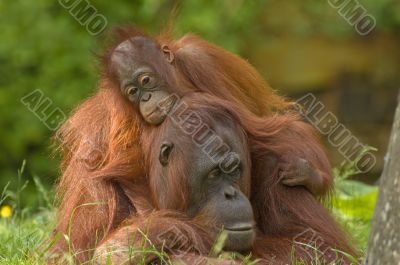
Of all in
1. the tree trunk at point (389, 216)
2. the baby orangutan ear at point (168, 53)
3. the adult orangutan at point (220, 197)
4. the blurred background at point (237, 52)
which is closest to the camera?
the tree trunk at point (389, 216)

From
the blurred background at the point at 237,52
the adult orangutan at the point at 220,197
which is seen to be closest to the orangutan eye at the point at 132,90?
the adult orangutan at the point at 220,197

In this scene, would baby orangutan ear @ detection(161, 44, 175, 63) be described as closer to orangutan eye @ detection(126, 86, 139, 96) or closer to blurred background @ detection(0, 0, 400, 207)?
orangutan eye @ detection(126, 86, 139, 96)

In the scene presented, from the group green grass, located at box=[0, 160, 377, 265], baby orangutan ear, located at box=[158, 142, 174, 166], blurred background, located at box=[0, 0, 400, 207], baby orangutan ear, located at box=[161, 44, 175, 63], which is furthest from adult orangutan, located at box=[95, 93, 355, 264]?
blurred background, located at box=[0, 0, 400, 207]

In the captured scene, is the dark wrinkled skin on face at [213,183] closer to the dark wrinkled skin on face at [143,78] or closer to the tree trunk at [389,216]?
the dark wrinkled skin on face at [143,78]

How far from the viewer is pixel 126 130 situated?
4.41 metres

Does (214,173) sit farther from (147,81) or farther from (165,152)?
(147,81)

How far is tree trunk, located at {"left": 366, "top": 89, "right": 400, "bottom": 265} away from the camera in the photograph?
3305mm

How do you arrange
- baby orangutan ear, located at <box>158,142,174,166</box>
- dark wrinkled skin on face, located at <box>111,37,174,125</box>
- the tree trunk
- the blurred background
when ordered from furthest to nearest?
the blurred background, dark wrinkled skin on face, located at <box>111,37,174,125</box>, baby orangutan ear, located at <box>158,142,174,166</box>, the tree trunk

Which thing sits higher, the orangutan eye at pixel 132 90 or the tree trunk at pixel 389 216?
the tree trunk at pixel 389 216

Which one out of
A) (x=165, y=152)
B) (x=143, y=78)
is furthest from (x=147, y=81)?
(x=165, y=152)

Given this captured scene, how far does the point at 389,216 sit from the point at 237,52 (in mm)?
7460

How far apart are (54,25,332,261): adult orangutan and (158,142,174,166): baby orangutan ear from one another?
0.17 metres

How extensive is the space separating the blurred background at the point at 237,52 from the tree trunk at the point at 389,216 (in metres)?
6.39

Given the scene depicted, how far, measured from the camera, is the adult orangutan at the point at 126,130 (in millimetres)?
4273
